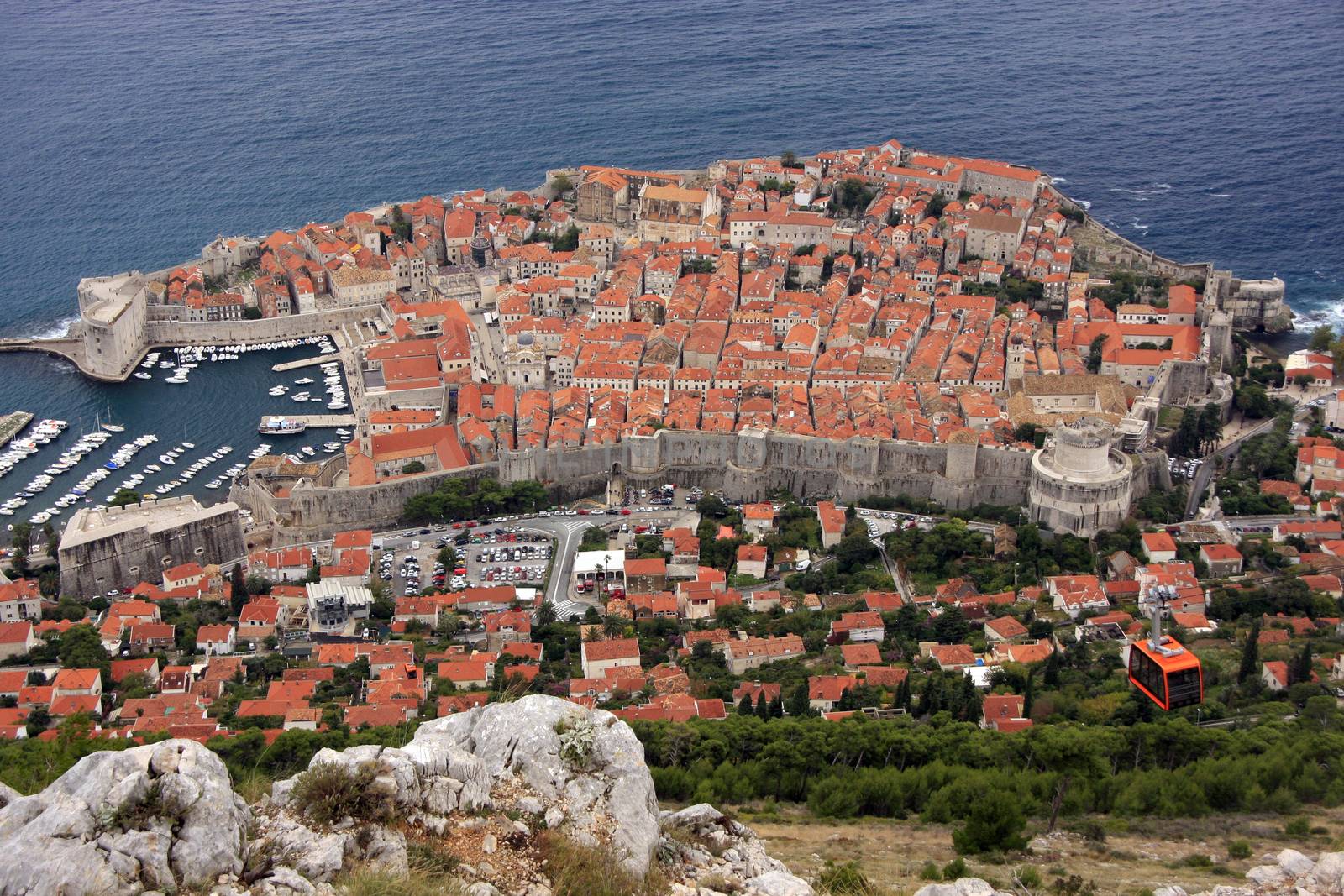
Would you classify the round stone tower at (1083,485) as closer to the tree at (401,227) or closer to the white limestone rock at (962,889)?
the white limestone rock at (962,889)

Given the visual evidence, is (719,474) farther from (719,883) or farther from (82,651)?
(719,883)

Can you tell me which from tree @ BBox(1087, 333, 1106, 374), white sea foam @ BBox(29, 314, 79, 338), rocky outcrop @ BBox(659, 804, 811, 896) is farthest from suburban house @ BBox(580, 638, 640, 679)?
white sea foam @ BBox(29, 314, 79, 338)

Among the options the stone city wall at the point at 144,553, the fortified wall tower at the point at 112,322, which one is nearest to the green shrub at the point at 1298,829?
the stone city wall at the point at 144,553

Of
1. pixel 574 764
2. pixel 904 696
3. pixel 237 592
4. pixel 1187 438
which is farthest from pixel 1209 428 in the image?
pixel 574 764

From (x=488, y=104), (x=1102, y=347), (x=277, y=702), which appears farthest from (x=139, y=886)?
(x=488, y=104)

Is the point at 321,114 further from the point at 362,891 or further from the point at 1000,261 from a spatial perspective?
the point at 362,891
